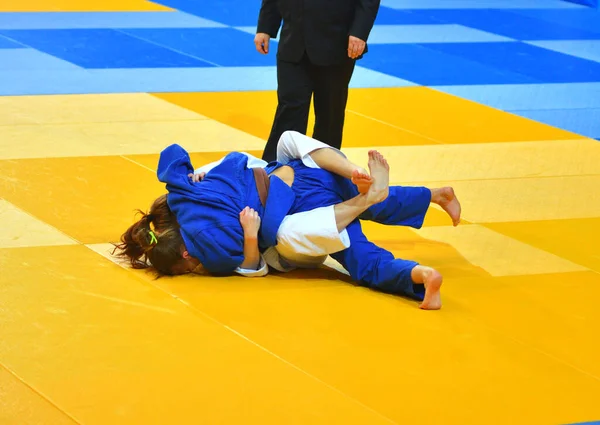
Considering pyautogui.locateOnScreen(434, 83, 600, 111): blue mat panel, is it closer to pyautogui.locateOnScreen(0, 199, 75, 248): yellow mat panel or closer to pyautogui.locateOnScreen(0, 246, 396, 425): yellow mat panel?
pyautogui.locateOnScreen(0, 199, 75, 248): yellow mat panel

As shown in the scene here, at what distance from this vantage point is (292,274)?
18.6ft

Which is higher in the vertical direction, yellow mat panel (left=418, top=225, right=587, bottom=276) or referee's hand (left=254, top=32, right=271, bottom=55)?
referee's hand (left=254, top=32, right=271, bottom=55)

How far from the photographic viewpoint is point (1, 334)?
469cm

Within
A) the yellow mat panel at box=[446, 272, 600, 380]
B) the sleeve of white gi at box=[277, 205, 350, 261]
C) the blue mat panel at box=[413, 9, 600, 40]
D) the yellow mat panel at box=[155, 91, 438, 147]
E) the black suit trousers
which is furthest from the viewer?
the blue mat panel at box=[413, 9, 600, 40]

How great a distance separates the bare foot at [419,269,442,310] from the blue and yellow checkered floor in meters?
0.05

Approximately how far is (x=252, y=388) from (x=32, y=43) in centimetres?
825

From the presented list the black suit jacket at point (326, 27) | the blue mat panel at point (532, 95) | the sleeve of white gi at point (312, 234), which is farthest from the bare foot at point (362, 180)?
the blue mat panel at point (532, 95)

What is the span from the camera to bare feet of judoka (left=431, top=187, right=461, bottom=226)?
20.3ft

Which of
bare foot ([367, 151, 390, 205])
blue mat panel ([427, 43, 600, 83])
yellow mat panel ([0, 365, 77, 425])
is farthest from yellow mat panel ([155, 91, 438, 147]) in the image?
yellow mat panel ([0, 365, 77, 425])

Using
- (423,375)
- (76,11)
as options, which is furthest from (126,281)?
(76,11)

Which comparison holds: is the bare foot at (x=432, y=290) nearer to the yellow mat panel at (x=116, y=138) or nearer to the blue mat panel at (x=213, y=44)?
the yellow mat panel at (x=116, y=138)

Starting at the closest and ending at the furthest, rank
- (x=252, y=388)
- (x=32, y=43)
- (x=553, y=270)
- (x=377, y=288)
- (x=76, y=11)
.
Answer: (x=252, y=388) → (x=377, y=288) → (x=553, y=270) → (x=32, y=43) → (x=76, y=11)

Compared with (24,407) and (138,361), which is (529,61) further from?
(24,407)

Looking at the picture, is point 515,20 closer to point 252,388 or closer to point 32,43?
point 32,43
